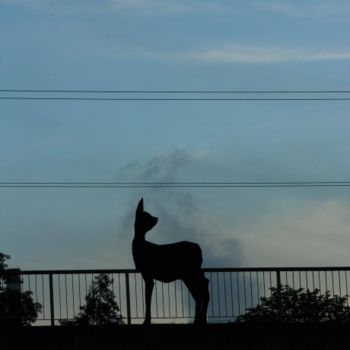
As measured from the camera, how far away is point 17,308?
82.9 feet

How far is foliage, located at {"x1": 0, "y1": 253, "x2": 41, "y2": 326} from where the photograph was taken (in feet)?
82.4

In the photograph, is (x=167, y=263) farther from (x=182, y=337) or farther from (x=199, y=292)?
(x=182, y=337)

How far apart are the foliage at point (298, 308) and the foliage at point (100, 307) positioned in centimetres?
243

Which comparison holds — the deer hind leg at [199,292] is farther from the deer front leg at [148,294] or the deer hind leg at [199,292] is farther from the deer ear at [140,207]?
the deer ear at [140,207]

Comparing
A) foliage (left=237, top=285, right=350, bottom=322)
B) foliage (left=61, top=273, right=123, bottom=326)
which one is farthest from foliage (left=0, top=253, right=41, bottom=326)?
foliage (left=237, top=285, right=350, bottom=322)

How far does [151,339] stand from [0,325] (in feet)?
9.05

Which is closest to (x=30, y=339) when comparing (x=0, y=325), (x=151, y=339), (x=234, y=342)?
(x=0, y=325)

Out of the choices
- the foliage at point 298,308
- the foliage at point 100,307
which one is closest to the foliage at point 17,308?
the foliage at point 100,307

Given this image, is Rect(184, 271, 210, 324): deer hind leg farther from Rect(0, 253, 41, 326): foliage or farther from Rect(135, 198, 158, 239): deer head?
Rect(0, 253, 41, 326): foliage

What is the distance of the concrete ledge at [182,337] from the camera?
24188 millimetres

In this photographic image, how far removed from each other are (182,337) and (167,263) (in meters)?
1.38

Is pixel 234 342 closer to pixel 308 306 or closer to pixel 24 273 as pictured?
pixel 308 306

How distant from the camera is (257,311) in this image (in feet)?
85.2

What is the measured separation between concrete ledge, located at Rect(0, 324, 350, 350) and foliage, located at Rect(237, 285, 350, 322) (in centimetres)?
98
